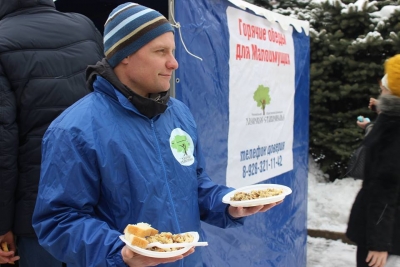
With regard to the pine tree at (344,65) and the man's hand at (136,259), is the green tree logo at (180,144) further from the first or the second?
the pine tree at (344,65)

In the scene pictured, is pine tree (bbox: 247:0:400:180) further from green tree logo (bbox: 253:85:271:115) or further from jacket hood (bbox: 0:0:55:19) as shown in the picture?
jacket hood (bbox: 0:0:55:19)

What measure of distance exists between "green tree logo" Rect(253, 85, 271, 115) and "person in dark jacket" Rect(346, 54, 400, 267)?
1218mm

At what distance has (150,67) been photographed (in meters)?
1.64

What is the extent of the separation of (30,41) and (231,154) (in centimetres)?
162

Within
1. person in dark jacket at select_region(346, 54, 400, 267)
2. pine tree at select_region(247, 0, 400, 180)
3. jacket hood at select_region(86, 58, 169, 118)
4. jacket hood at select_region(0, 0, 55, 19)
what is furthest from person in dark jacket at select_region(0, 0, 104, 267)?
pine tree at select_region(247, 0, 400, 180)

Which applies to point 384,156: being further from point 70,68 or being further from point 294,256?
point 294,256

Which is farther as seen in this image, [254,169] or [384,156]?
[254,169]

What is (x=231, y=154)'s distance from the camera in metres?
3.22

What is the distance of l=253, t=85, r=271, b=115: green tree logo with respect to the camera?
11.7 ft

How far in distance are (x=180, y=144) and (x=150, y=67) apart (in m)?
0.34

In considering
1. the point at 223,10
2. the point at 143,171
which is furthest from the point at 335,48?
the point at 143,171

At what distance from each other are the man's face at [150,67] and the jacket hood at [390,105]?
1.31m

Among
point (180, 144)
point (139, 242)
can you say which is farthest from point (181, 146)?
point (139, 242)

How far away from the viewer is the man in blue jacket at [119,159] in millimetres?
1418
